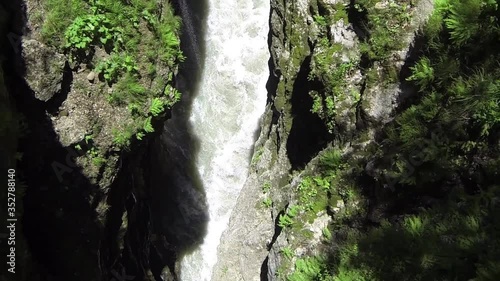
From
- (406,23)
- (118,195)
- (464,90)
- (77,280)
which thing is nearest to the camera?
(464,90)

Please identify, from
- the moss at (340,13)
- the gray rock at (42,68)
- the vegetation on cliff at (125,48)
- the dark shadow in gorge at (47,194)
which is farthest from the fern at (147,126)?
the moss at (340,13)

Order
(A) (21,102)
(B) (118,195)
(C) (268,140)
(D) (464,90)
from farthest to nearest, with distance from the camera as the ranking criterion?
(C) (268,140)
(B) (118,195)
(A) (21,102)
(D) (464,90)

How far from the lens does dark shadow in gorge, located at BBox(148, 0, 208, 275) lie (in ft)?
41.3

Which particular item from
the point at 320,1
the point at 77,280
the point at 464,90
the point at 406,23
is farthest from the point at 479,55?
the point at 77,280

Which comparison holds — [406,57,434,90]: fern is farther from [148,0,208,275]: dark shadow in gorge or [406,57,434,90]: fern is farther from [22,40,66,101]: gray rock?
[148,0,208,275]: dark shadow in gorge

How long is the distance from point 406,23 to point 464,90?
76.5 inches

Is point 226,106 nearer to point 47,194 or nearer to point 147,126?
point 147,126

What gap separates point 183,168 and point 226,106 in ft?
7.58

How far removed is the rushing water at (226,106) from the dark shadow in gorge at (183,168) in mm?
196

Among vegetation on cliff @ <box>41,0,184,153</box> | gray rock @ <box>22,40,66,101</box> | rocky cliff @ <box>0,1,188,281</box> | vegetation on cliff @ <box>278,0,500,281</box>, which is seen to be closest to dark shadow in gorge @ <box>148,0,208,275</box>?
rocky cliff @ <box>0,1,188,281</box>

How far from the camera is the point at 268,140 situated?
1147cm

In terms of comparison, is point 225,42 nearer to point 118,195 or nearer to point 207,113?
point 207,113

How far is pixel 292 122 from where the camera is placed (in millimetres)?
10117

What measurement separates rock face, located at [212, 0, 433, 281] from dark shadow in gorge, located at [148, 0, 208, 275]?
59.5 inches
